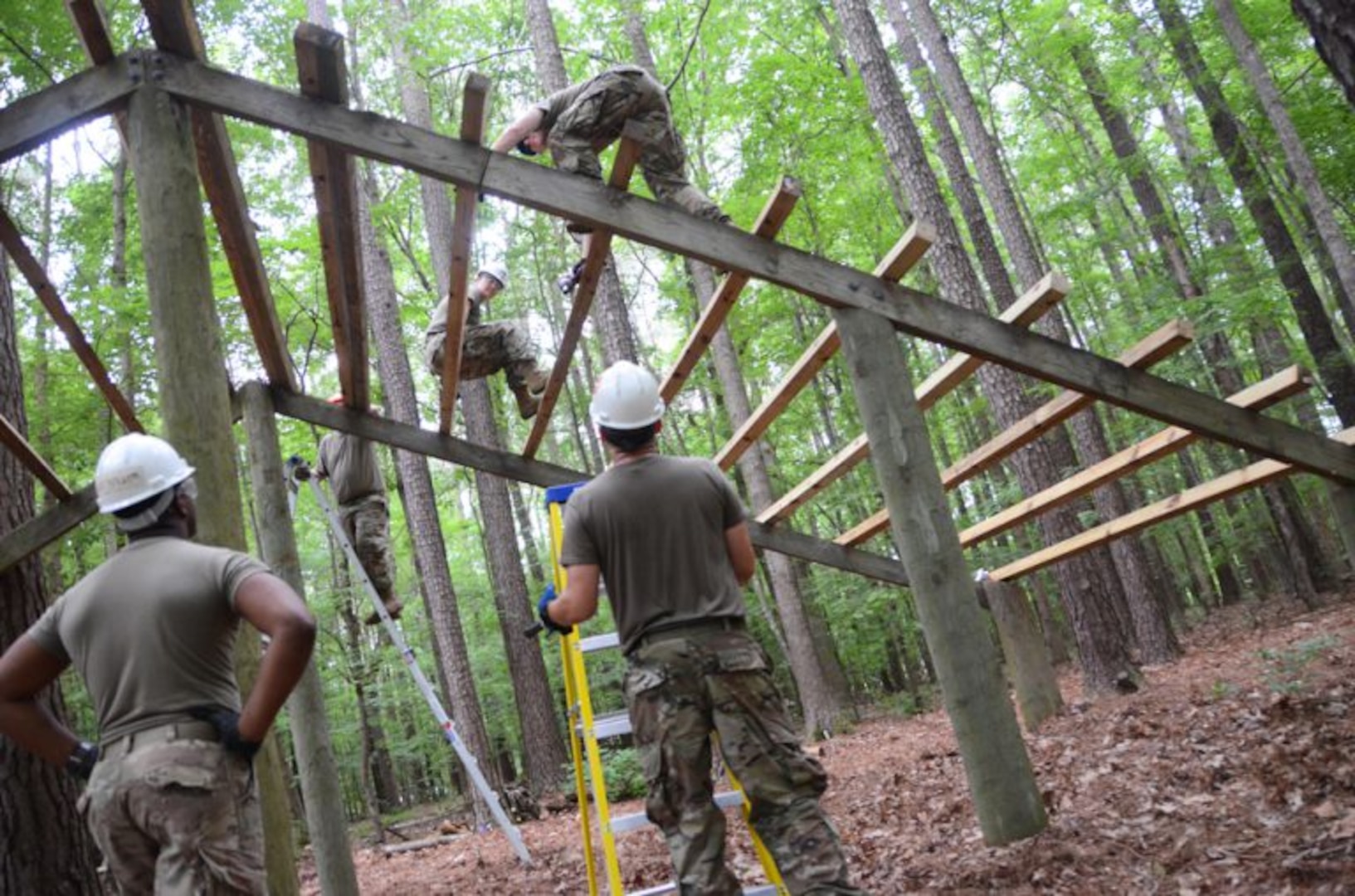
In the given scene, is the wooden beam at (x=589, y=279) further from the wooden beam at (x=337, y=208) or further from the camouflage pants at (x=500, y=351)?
the wooden beam at (x=337, y=208)

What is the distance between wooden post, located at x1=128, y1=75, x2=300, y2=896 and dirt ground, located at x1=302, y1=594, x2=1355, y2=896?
8.50 ft

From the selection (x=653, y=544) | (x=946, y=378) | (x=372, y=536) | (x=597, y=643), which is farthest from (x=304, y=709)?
(x=946, y=378)

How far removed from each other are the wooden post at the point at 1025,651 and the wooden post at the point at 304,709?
15.1 ft

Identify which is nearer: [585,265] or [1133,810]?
[1133,810]

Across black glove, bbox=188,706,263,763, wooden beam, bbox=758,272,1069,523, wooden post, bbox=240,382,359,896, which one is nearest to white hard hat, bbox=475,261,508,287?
wooden post, bbox=240,382,359,896

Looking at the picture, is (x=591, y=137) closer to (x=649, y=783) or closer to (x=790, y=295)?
(x=649, y=783)

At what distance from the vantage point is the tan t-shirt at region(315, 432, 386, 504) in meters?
7.35

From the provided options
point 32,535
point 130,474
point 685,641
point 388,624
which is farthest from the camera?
point 388,624

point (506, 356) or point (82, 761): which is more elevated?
point (506, 356)

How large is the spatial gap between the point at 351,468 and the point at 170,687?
16.5 ft

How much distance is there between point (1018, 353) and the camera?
→ 4.56m

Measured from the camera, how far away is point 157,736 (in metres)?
2.53

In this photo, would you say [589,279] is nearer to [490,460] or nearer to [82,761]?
[490,460]

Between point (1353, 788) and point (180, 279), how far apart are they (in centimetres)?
538
